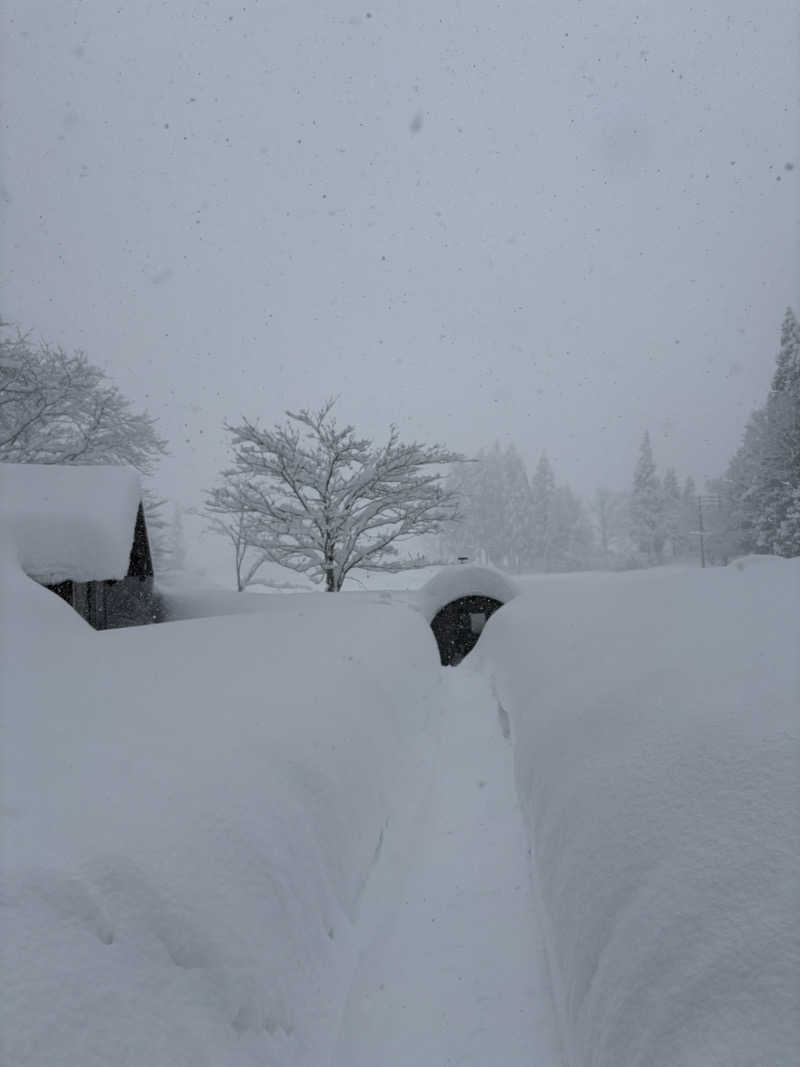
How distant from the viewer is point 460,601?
14258 millimetres

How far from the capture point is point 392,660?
5.92 m

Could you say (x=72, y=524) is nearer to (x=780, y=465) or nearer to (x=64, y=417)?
(x=64, y=417)

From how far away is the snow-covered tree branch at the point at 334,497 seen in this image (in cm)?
1503

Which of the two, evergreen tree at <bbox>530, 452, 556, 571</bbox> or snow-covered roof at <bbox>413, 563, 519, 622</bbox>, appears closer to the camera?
snow-covered roof at <bbox>413, 563, 519, 622</bbox>

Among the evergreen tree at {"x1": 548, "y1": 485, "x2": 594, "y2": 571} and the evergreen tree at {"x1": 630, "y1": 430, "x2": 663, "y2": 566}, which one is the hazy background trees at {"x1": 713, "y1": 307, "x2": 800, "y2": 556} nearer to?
the evergreen tree at {"x1": 630, "y1": 430, "x2": 663, "y2": 566}

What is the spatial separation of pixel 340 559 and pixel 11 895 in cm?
1381

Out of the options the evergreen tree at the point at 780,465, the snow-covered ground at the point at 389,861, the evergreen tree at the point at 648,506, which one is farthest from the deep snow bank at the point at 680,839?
the evergreen tree at the point at 648,506

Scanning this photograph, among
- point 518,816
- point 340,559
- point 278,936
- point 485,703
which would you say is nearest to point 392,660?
point 485,703

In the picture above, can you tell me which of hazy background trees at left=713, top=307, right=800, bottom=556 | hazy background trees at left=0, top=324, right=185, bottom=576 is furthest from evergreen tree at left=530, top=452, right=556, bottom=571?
hazy background trees at left=0, top=324, right=185, bottom=576

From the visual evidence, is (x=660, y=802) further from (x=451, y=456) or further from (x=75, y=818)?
(x=451, y=456)

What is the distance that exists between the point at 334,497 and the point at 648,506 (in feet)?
108

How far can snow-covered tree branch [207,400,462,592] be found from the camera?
1503 centimetres

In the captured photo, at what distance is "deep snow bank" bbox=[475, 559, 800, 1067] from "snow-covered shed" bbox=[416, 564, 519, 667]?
9.19 meters

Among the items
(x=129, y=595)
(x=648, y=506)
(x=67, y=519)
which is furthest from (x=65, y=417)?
(x=648, y=506)
